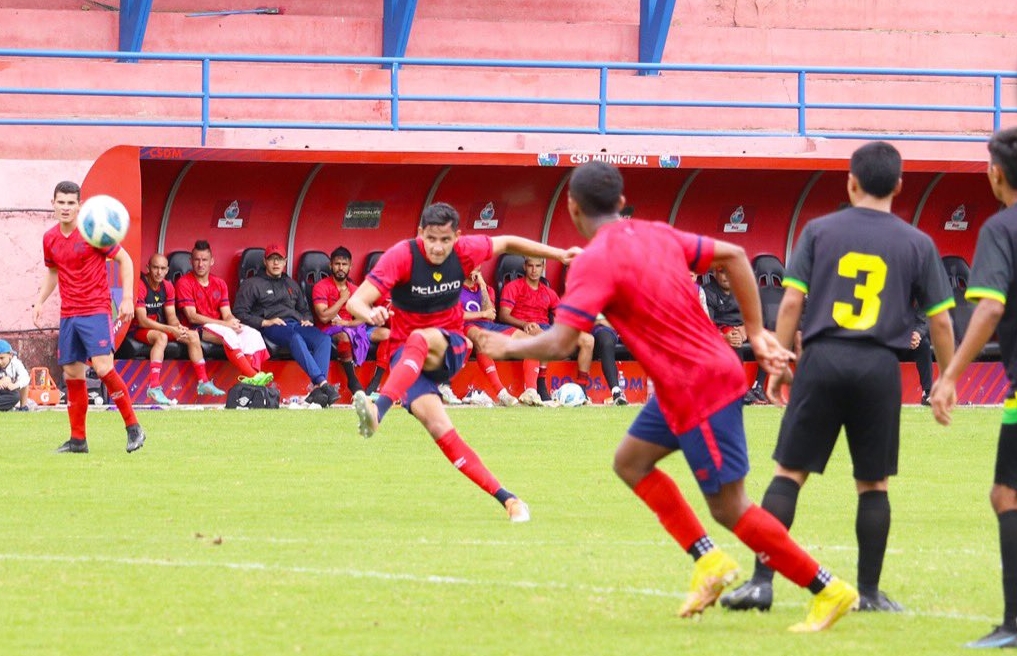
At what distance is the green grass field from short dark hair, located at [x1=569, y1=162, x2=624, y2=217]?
1.49 meters

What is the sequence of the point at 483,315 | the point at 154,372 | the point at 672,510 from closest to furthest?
the point at 672,510 → the point at 154,372 → the point at 483,315

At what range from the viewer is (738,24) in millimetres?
26797

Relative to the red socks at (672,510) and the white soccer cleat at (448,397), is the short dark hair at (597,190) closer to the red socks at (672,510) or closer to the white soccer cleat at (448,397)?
the red socks at (672,510)

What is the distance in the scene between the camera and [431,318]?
1025 cm

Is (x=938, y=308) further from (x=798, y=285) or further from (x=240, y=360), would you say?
(x=240, y=360)

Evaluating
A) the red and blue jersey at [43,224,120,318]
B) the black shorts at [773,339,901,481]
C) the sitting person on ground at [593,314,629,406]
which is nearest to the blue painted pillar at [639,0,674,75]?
the sitting person on ground at [593,314,629,406]

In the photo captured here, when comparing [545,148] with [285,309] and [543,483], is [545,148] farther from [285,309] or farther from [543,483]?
[543,483]

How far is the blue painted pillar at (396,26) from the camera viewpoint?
23.8 meters

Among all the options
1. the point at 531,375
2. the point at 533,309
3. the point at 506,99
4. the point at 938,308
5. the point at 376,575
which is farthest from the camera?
the point at 506,99

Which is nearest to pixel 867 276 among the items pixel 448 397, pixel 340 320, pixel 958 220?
pixel 448 397

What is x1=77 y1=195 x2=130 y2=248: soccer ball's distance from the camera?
13008mm

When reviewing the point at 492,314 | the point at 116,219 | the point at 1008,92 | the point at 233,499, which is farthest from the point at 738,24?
the point at 233,499

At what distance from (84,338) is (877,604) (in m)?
7.93

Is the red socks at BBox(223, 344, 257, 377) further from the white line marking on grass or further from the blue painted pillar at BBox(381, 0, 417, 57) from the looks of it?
the white line marking on grass
